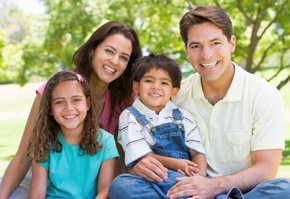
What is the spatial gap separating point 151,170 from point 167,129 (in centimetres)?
37

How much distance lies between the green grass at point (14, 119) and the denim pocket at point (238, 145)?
17.4 feet

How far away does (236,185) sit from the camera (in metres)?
3.22

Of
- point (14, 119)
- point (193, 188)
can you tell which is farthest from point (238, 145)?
point (14, 119)

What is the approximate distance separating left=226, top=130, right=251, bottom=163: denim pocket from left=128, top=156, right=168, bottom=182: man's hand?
48 cm

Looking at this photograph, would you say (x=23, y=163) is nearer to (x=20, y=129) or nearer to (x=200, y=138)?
(x=200, y=138)

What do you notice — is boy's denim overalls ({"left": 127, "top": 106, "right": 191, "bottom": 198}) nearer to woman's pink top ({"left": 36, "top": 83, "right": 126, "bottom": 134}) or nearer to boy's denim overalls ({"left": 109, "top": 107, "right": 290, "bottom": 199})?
Answer: boy's denim overalls ({"left": 109, "top": 107, "right": 290, "bottom": 199})

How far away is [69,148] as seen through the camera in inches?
141

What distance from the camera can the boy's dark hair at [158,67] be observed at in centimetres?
366

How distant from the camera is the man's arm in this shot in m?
3.08

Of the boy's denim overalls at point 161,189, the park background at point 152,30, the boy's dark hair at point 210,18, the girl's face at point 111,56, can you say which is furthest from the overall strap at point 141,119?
the park background at point 152,30

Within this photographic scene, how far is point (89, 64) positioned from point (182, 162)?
1.12 metres

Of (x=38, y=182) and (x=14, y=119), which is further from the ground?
(x=14, y=119)

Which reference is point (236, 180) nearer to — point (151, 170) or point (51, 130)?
point (151, 170)

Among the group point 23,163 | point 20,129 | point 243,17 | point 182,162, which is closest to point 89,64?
Answer: point 23,163
